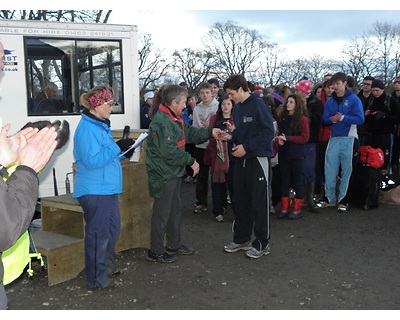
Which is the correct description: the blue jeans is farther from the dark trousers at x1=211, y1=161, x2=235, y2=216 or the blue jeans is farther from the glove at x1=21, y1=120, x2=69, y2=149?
the glove at x1=21, y1=120, x2=69, y2=149

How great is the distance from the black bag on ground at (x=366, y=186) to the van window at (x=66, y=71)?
4.30m

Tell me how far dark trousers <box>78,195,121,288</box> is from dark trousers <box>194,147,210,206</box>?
2.94m

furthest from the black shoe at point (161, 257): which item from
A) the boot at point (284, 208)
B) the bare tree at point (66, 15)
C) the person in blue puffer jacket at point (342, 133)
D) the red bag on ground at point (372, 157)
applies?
the bare tree at point (66, 15)

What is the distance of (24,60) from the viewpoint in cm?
743

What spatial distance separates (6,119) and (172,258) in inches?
149

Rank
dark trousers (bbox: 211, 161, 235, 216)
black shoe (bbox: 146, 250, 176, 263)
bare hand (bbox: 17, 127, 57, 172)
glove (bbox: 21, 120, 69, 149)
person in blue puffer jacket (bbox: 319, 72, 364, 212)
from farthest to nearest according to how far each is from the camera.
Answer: person in blue puffer jacket (bbox: 319, 72, 364, 212) < dark trousers (bbox: 211, 161, 235, 216) < black shoe (bbox: 146, 250, 176, 263) < glove (bbox: 21, 120, 69, 149) < bare hand (bbox: 17, 127, 57, 172)

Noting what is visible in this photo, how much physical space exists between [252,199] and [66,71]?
440 cm

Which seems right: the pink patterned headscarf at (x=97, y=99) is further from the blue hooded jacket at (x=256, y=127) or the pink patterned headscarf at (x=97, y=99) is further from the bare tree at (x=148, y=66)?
the bare tree at (x=148, y=66)

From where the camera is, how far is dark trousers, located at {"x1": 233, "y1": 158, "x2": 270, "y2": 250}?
17.5 ft

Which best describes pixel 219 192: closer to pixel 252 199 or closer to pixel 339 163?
pixel 252 199

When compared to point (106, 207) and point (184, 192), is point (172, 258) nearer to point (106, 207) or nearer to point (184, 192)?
point (106, 207)

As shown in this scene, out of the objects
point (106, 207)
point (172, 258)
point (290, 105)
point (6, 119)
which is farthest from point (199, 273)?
point (6, 119)

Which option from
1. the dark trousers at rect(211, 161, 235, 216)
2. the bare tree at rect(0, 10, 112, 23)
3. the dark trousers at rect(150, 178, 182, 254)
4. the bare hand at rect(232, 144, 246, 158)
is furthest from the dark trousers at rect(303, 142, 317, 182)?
the bare tree at rect(0, 10, 112, 23)

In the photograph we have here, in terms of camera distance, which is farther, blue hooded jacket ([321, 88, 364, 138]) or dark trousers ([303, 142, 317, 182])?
dark trousers ([303, 142, 317, 182])
